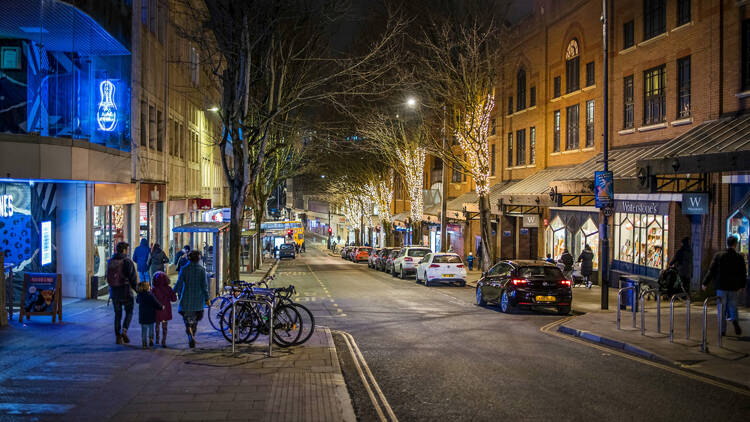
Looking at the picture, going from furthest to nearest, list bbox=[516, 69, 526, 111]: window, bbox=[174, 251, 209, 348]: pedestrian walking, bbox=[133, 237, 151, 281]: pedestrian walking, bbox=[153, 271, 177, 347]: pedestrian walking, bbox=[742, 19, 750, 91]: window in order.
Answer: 1. bbox=[516, 69, 526, 111]: window
2. bbox=[133, 237, 151, 281]: pedestrian walking
3. bbox=[742, 19, 750, 91]: window
4. bbox=[153, 271, 177, 347]: pedestrian walking
5. bbox=[174, 251, 209, 348]: pedestrian walking

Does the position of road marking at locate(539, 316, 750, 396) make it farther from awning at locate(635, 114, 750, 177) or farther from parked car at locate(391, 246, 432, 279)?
parked car at locate(391, 246, 432, 279)

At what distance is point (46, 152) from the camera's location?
1584cm

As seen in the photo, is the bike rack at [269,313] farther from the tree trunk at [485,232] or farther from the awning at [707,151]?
the tree trunk at [485,232]

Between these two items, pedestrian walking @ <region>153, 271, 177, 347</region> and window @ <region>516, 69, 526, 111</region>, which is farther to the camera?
window @ <region>516, 69, 526, 111</region>

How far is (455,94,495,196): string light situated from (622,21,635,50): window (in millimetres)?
6895

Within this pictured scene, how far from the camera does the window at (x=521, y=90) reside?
37656mm

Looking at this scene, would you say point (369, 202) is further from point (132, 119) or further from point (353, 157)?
point (132, 119)

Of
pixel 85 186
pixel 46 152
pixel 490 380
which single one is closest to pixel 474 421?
pixel 490 380

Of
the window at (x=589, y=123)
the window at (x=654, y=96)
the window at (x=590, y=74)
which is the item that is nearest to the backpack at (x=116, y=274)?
the window at (x=654, y=96)

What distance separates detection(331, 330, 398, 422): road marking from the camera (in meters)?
8.34

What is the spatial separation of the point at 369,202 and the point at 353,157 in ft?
32.5

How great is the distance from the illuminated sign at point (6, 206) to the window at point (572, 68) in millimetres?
23531

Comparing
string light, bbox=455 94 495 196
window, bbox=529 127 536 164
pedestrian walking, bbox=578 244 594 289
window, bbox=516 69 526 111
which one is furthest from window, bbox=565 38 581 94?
pedestrian walking, bbox=578 244 594 289

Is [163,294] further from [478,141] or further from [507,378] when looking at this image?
[478,141]
